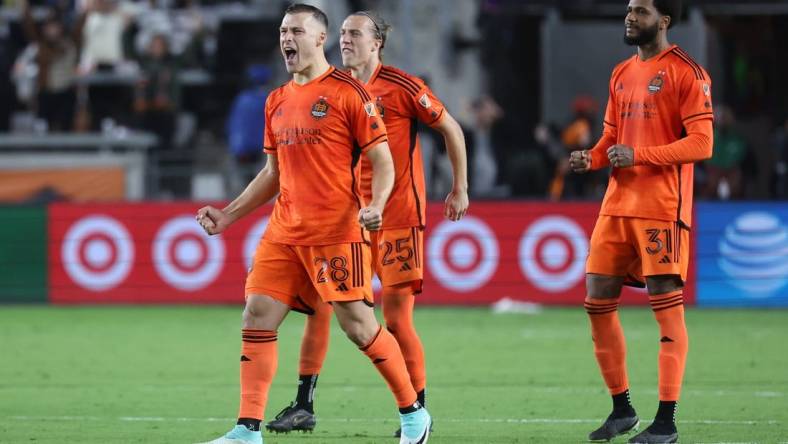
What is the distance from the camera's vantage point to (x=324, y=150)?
7.58 m

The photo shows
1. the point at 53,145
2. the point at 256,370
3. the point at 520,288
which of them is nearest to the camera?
the point at 256,370

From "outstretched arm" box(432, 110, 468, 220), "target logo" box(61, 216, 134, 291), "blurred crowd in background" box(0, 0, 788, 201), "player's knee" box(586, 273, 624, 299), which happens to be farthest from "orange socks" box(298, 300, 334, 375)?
"blurred crowd in background" box(0, 0, 788, 201)

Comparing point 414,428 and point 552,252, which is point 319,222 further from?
point 552,252

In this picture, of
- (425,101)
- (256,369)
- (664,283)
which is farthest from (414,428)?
(425,101)

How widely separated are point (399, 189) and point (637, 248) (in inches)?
53.9

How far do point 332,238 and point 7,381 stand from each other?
442 cm

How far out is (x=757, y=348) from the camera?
1302 centimetres

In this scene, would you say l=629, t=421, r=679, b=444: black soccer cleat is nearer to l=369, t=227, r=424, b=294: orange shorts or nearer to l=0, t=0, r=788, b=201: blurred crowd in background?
l=369, t=227, r=424, b=294: orange shorts

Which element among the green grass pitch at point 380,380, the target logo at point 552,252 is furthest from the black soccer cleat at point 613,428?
the target logo at point 552,252

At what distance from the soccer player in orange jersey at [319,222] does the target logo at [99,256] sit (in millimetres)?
9927

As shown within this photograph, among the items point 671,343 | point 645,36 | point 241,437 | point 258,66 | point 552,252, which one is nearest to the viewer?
point 241,437

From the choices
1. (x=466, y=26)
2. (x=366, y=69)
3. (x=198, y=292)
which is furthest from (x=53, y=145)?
(x=366, y=69)

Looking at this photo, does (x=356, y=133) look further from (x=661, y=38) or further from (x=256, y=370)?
(x=661, y=38)

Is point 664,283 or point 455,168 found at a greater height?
point 455,168
